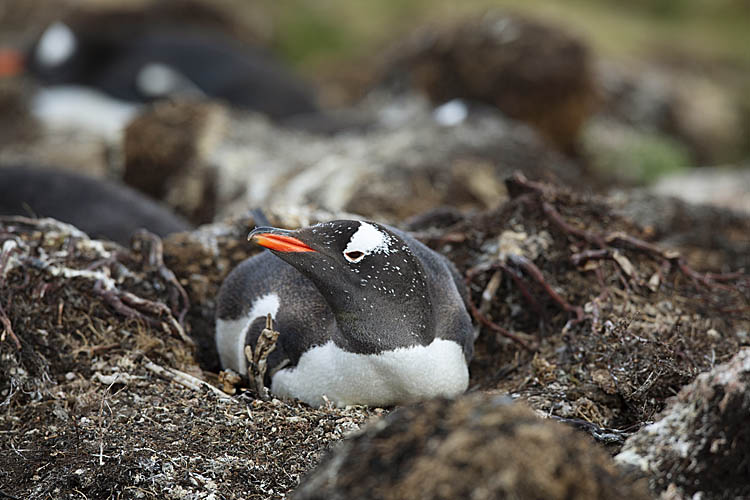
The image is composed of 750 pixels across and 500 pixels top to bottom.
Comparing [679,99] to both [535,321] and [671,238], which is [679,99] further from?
[535,321]

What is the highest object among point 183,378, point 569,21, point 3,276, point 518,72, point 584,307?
point 3,276

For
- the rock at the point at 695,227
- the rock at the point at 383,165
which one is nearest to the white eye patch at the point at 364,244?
the rock at the point at 695,227

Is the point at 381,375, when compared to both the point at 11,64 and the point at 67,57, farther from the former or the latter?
the point at 11,64

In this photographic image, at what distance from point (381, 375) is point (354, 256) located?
1.53 feet

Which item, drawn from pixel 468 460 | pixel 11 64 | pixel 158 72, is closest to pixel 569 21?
pixel 158 72

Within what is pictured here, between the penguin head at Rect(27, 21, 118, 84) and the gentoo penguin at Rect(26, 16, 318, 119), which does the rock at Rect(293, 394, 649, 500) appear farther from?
the penguin head at Rect(27, 21, 118, 84)

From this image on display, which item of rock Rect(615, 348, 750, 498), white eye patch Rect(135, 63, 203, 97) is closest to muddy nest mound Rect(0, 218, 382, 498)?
rock Rect(615, 348, 750, 498)

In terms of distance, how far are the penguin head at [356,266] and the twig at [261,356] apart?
1.01ft

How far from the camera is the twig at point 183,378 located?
3.62m

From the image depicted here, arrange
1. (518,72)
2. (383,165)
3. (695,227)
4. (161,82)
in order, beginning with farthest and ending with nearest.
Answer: (161,82), (518,72), (383,165), (695,227)

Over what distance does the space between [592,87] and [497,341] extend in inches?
253

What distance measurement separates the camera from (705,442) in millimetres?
2498

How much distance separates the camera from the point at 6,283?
3.85 m

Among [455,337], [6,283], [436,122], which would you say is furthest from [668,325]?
[436,122]
